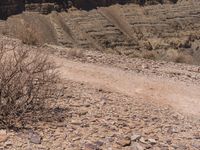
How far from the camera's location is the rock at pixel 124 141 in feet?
20.2

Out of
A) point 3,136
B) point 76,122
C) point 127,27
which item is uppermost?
point 3,136

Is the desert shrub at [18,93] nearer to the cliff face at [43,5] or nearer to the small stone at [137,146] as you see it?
the small stone at [137,146]

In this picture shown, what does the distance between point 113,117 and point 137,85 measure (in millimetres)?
3331

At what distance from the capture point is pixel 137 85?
10211 millimetres

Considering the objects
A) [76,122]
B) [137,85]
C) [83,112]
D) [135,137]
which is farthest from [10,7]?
[135,137]

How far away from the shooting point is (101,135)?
20.6ft

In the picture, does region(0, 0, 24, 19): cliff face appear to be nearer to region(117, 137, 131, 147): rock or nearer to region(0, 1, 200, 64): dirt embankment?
region(0, 1, 200, 64): dirt embankment

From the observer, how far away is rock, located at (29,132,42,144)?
579 centimetres

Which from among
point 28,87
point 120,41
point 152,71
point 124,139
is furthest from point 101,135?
point 120,41

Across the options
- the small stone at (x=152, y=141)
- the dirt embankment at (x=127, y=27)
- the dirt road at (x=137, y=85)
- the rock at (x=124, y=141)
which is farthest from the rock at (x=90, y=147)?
the dirt embankment at (x=127, y=27)

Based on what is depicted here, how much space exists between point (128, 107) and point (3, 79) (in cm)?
222

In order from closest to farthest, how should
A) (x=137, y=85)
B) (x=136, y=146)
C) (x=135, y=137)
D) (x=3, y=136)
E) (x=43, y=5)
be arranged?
(x=3, y=136) < (x=136, y=146) < (x=135, y=137) < (x=137, y=85) < (x=43, y=5)

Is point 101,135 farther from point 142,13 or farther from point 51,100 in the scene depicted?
point 142,13

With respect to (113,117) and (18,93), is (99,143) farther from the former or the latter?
(18,93)
